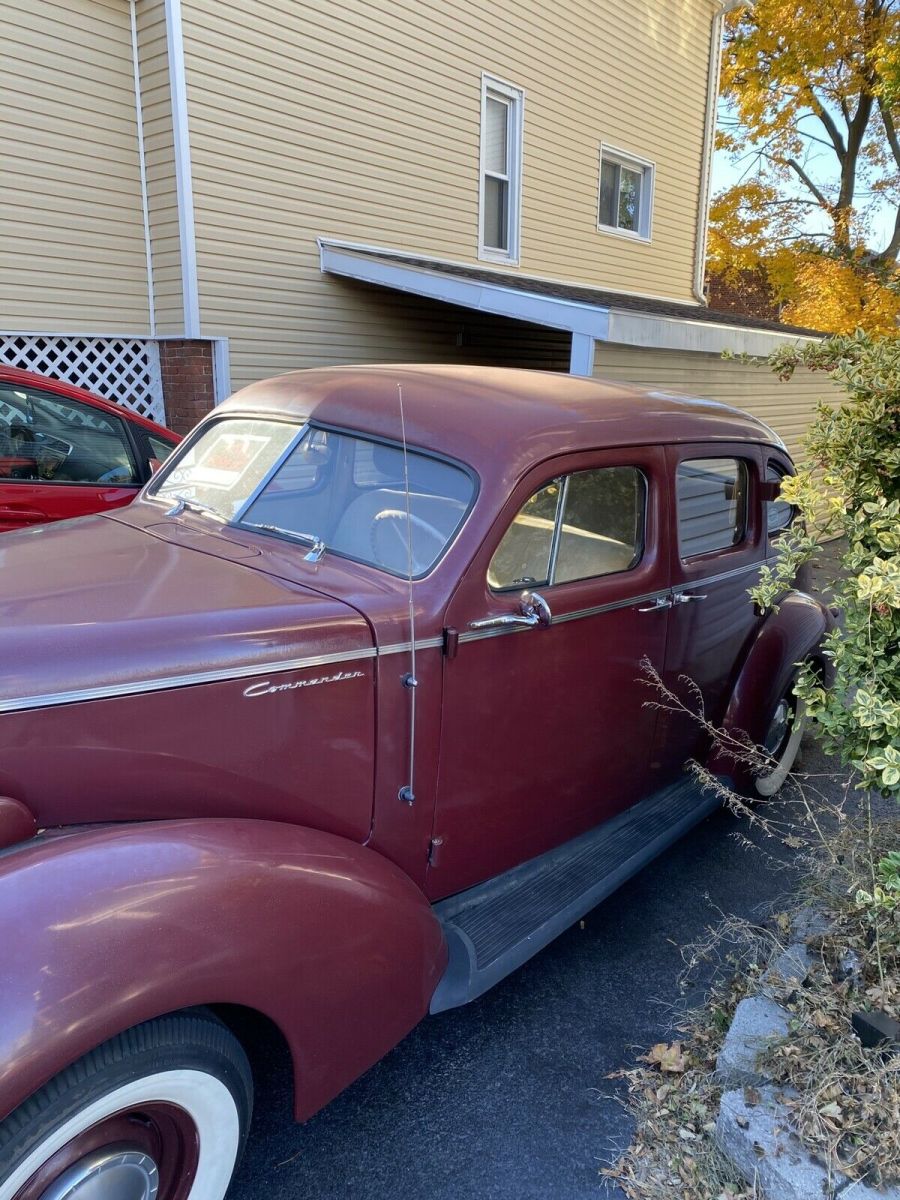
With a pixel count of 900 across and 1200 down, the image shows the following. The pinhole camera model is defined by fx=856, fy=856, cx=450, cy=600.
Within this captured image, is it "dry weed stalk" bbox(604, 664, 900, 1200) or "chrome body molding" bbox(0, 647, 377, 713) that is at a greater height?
"chrome body molding" bbox(0, 647, 377, 713)

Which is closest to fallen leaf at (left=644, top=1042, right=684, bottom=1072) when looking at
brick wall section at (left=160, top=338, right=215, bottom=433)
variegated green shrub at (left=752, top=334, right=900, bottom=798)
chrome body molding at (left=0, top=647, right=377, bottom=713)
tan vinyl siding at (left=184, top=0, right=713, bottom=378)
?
variegated green shrub at (left=752, top=334, right=900, bottom=798)

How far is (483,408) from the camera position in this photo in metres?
2.83

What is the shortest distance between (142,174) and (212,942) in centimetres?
783

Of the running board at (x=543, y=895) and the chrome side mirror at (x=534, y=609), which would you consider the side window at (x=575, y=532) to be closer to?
the chrome side mirror at (x=534, y=609)

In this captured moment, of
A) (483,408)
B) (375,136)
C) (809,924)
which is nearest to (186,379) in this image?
(375,136)

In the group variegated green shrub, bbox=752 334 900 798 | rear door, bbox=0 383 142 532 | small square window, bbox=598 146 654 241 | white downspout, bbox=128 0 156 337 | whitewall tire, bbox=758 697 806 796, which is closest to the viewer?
variegated green shrub, bbox=752 334 900 798

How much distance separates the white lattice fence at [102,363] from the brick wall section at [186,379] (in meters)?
0.13

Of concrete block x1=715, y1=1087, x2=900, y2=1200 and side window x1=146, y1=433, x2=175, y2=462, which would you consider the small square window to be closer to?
side window x1=146, y1=433, x2=175, y2=462

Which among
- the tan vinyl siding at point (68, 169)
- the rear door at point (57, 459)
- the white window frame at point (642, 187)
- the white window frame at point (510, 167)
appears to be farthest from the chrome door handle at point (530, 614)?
the white window frame at point (642, 187)

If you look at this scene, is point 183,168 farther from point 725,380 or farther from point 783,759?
point 783,759

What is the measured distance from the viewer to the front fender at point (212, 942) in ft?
5.12

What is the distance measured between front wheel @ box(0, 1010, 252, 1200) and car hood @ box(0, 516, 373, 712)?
28.9 inches

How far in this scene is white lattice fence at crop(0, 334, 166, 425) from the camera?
7543 mm

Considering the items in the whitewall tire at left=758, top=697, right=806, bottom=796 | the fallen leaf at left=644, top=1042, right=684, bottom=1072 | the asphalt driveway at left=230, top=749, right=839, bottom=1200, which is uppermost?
the whitewall tire at left=758, top=697, right=806, bottom=796
